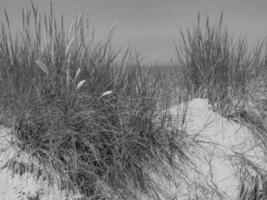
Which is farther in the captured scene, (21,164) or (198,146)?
(198,146)

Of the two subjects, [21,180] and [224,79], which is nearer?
[21,180]

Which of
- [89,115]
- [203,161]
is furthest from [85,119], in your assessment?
[203,161]

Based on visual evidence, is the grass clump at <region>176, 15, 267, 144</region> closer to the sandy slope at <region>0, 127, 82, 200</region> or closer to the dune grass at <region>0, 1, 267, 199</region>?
the dune grass at <region>0, 1, 267, 199</region>

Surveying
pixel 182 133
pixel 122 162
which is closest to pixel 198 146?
pixel 182 133

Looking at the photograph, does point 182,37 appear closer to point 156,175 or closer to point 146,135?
point 146,135

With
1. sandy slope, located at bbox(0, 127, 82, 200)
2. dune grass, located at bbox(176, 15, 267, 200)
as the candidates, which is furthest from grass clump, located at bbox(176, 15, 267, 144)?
sandy slope, located at bbox(0, 127, 82, 200)

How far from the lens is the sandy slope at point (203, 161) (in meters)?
1.58

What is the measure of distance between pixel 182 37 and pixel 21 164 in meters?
2.09

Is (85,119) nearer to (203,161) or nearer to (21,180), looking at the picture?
(21,180)

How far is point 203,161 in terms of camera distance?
2.15 m

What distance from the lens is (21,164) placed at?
1.61 m

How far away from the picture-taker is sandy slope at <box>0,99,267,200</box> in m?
1.58

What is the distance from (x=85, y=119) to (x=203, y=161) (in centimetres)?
95

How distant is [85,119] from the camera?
5.95 feet
